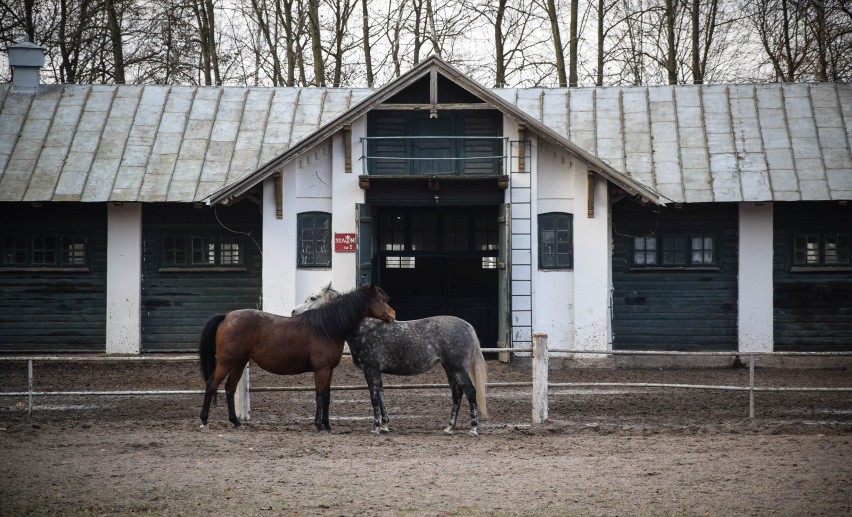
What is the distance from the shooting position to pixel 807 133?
19234 millimetres

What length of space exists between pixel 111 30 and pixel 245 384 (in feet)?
58.6

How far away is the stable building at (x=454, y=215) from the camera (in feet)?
58.7

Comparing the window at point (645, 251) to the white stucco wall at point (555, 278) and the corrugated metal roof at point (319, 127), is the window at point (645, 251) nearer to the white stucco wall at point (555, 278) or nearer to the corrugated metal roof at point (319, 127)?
the corrugated metal roof at point (319, 127)

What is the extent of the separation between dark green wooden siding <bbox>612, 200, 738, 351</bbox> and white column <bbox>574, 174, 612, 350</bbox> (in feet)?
2.58

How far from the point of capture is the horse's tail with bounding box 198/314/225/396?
11398 millimetres

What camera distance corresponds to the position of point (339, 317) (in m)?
11.4

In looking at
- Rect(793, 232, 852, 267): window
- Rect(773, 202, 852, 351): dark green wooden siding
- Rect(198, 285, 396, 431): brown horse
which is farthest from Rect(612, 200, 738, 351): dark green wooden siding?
Rect(198, 285, 396, 431): brown horse

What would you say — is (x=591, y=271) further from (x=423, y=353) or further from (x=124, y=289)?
(x=124, y=289)

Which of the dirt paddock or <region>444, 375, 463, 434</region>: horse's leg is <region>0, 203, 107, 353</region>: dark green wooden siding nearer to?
the dirt paddock

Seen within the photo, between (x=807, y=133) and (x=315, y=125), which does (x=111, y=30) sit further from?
(x=807, y=133)

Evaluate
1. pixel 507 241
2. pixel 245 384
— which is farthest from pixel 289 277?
pixel 245 384

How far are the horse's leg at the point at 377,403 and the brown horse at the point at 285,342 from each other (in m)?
0.51

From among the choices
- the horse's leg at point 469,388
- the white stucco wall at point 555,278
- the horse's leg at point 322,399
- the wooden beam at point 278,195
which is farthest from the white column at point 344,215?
the horse's leg at point 469,388

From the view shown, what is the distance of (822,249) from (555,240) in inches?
214
